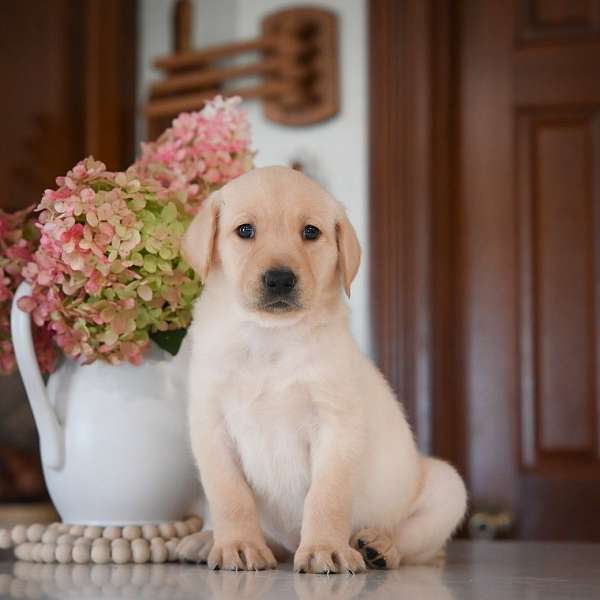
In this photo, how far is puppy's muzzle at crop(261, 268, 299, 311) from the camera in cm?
116

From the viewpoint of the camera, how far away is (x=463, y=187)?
2541mm

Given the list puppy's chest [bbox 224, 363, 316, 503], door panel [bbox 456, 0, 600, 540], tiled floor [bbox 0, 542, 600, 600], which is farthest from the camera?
door panel [bbox 456, 0, 600, 540]

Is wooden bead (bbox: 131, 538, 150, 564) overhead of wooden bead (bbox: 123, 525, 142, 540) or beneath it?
beneath

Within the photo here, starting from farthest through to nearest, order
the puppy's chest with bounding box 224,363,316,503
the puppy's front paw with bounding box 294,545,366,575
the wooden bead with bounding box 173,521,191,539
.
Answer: the wooden bead with bounding box 173,521,191,539 < the puppy's chest with bounding box 224,363,316,503 < the puppy's front paw with bounding box 294,545,366,575

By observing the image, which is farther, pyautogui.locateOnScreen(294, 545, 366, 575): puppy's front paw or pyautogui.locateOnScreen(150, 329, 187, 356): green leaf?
pyautogui.locateOnScreen(150, 329, 187, 356): green leaf

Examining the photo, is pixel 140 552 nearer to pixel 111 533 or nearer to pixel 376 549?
pixel 111 533

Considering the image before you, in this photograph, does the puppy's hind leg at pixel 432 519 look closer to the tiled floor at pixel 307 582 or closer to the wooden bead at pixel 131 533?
the tiled floor at pixel 307 582

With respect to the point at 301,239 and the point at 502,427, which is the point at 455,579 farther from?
the point at 502,427

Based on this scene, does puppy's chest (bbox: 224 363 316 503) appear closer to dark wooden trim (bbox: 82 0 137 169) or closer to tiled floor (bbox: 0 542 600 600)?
tiled floor (bbox: 0 542 600 600)

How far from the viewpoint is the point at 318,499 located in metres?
1.14

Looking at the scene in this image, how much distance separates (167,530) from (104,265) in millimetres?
333

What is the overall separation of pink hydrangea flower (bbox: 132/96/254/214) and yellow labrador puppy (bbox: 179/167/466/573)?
12 centimetres

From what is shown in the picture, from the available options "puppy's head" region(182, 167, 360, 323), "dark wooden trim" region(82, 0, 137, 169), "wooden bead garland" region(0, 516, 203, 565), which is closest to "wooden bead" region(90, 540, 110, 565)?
"wooden bead garland" region(0, 516, 203, 565)

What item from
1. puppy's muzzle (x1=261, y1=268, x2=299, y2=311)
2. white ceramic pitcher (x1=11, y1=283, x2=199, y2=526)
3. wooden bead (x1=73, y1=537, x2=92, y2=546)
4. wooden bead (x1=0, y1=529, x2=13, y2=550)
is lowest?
wooden bead (x1=0, y1=529, x2=13, y2=550)
